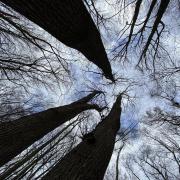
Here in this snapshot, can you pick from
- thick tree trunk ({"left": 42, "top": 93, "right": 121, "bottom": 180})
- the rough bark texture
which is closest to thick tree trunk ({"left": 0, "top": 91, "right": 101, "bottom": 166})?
thick tree trunk ({"left": 42, "top": 93, "right": 121, "bottom": 180})

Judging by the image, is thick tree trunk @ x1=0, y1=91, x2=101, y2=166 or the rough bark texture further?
thick tree trunk @ x1=0, y1=91, x2=101, y2=166

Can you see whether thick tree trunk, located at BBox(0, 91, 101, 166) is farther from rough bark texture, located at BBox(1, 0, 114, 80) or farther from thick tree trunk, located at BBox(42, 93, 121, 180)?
rough bark texture, located at BBox(1, 0, 114, 80)

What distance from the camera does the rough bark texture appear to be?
2.53 m

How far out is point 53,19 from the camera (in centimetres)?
275

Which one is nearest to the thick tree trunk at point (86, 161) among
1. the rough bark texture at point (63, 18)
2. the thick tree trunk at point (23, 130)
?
the rough bark texture at point (63, 18)

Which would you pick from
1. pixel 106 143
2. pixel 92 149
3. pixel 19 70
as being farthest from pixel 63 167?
pixel 19 70

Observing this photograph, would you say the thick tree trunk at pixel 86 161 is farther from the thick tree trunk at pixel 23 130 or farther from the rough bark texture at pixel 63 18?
Result: the thick tree trunk at pixel 23 130

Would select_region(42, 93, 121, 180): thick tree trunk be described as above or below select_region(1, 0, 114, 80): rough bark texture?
below

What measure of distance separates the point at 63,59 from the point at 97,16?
76.2 inches

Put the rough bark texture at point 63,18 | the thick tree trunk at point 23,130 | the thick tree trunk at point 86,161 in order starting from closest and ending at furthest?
1. the thick tree trunk at point 86,161
2. the rough bark texture at point 63,18
3. the thick tree trunk at point 23,130

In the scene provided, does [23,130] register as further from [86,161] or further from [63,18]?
[63,18]

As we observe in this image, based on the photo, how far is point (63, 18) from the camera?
2.81m

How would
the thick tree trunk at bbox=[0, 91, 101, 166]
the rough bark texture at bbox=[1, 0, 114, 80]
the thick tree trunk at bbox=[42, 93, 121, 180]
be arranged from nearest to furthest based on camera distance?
the thick tree trunk at bbox=[42, 93, 121, 180] < the rough bark texture at bbox=[1, 0, 114, 80] < the thick tree trunk at bbox=[0, 91, 101, 166]

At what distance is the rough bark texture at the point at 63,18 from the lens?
8.29ft
